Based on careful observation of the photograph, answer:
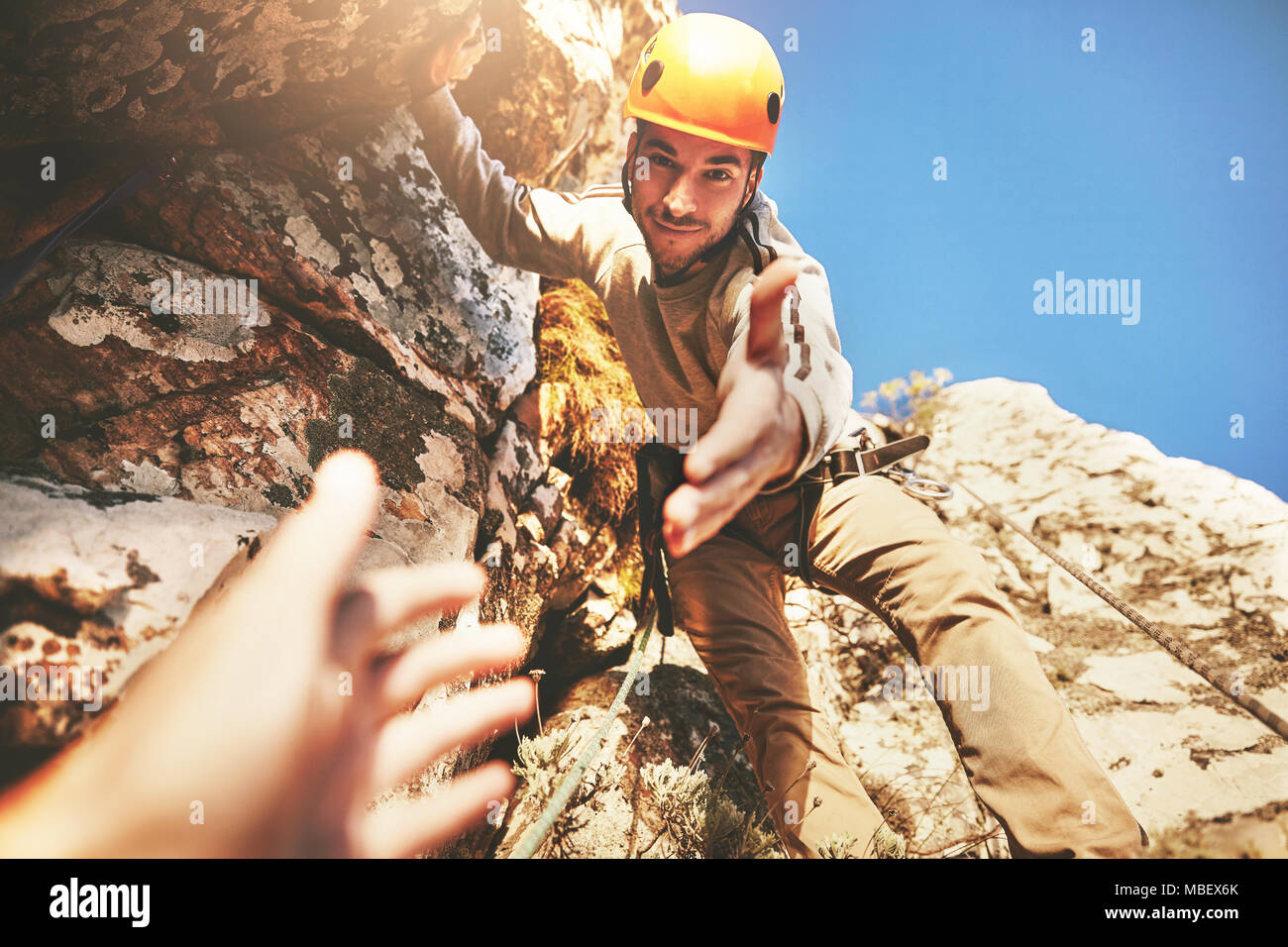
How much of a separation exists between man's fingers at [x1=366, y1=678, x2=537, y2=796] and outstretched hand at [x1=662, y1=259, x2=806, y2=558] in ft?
2.18

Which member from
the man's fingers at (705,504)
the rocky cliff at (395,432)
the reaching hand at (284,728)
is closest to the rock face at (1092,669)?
the rocky cliff at (395,432)

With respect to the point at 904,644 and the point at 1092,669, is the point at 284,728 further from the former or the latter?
the point at 1092,669

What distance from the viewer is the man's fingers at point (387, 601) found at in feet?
3.92

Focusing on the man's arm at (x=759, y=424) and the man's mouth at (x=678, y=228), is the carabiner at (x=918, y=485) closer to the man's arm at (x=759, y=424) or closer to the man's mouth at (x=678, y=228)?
the man's arm at (x=759, y=424)

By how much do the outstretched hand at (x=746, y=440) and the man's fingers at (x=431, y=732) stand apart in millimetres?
664

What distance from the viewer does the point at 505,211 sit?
3.16m

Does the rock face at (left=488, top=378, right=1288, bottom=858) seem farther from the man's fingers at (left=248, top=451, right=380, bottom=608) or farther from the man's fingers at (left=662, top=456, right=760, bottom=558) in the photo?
the man's fingers at (left=248, top=451, right=380, bottom=608)

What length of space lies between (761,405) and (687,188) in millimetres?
1737

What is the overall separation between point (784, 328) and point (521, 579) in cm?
190

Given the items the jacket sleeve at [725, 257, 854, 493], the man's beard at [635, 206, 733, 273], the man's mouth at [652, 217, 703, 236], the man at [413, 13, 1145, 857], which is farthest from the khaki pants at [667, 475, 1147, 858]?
the man's mouth at [652, 217, 703, 236]

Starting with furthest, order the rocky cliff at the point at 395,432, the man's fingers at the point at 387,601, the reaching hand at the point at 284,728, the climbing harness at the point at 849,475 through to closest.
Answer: the climbing harness at the point at 849,475
the rocky cliff at the point at 395,432
the man's fingers at the point at 387,601
the reaching hand at the point at 284,728

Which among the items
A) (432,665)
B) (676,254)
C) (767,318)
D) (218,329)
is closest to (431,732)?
(432,665)
